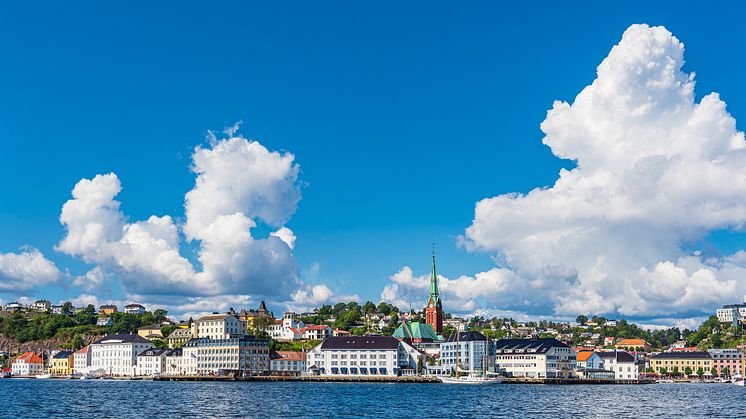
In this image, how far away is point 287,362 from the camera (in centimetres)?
17650

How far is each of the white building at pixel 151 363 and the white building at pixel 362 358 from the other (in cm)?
3334

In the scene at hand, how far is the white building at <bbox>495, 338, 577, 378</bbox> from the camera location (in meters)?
167

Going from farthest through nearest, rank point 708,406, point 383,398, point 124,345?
point 124,345 → point 383,398 → point 708,406

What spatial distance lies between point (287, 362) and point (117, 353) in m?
41.2

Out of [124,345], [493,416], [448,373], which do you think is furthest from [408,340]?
[493,416]

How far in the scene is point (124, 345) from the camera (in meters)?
187

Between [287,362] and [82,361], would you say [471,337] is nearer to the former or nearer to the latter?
[287,362]

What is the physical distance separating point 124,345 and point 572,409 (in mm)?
130059

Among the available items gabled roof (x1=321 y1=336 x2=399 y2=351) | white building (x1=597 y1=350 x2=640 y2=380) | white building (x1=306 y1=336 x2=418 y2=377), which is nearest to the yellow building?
white building (x1=306 y1=336 x2=418 y2=377)

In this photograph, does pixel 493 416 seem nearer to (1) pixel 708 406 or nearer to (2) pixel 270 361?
(1) pixel 708 406

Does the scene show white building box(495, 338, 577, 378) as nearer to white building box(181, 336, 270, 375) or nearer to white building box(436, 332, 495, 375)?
white building box(436, 332, 495, 375)

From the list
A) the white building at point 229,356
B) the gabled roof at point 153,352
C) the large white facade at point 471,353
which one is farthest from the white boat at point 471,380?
the gabled roof at point 153,352

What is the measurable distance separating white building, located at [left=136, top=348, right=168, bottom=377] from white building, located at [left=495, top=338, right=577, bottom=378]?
72.5 metres

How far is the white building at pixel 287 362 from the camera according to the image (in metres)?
175
